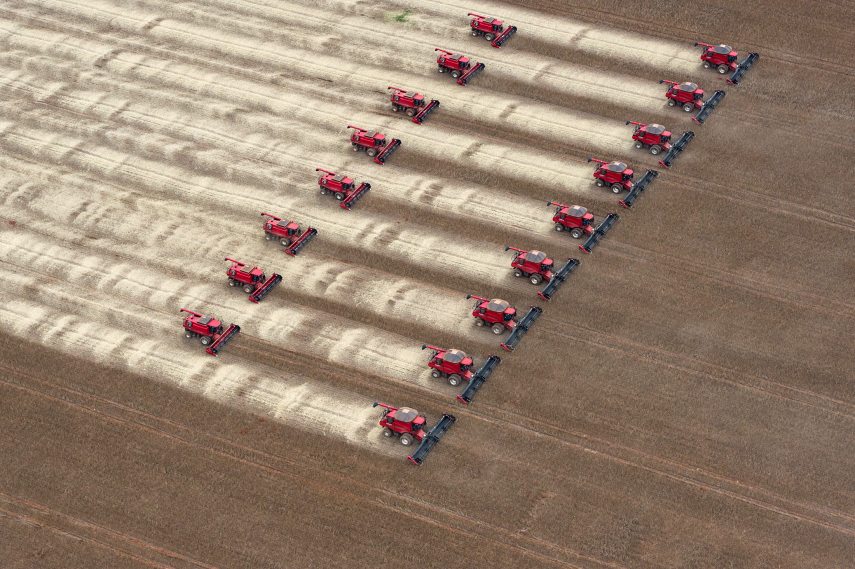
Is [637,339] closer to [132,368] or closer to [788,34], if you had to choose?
[132,368]

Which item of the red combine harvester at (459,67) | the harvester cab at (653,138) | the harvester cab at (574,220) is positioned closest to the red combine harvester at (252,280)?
the harvester cab at (574,220)

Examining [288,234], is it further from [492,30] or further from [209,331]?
[492,30]

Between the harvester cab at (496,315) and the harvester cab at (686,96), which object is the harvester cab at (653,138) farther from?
the harvester cab at (496,315)

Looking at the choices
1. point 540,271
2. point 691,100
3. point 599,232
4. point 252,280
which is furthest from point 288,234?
point 691,100

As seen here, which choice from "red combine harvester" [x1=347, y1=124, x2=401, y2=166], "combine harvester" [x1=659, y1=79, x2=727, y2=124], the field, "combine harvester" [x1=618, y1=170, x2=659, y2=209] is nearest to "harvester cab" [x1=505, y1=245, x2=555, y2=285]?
the field

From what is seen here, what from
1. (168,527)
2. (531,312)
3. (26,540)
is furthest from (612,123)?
(26,540)
